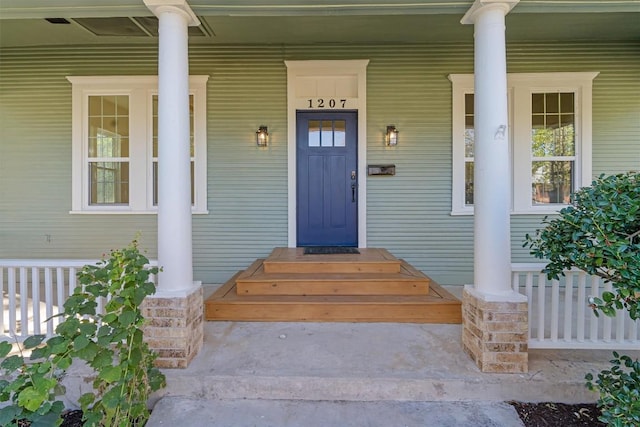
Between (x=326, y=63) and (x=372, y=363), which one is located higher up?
(x=326, y=63)

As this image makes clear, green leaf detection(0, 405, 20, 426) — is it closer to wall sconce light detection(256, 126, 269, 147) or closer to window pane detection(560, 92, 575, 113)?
wall sconce light detection(256, 126, 269, 147)

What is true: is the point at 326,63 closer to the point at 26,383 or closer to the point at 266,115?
the point at 266,115

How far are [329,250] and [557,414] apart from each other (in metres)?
2.83

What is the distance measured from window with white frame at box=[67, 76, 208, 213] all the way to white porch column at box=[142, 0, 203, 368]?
89.5 inches

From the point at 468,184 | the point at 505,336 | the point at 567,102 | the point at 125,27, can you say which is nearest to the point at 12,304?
the point at 125,27

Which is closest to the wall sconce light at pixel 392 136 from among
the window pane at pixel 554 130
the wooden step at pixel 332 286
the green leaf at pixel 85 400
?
the window pane at pixel 554 130

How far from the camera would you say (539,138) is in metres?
4.79

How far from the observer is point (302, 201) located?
4.87 metres

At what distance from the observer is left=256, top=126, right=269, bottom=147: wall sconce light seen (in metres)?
4.74

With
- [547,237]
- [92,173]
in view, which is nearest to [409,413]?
[547,237]

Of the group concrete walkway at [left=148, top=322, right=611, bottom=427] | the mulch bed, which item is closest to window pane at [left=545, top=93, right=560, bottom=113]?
concrete walkway at [left=148, top=322, right=611, bottom=427]

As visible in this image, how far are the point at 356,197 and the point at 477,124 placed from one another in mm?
2414

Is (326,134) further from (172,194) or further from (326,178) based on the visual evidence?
(172,194)

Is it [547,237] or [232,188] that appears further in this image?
[232,188]
